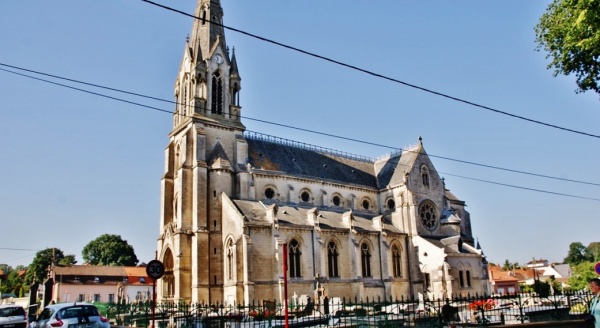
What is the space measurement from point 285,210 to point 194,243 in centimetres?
813

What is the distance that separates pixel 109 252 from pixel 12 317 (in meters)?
67.7

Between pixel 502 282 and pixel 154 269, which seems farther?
pixel 502 282

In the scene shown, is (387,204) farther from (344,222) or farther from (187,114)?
(187,114)

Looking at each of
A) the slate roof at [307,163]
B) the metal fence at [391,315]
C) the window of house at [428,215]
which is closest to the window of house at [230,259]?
the slate roof at [307,163]

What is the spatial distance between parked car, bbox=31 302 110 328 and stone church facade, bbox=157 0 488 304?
17067 millimetres

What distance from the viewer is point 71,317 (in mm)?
17234

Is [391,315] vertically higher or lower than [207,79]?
lower

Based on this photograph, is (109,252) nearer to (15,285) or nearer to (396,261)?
(15,285)

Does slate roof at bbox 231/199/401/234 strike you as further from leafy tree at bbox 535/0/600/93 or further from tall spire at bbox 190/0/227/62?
leafy tree at bbox 535/0/600/93

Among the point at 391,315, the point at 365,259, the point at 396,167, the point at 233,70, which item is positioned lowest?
the point at 391,315

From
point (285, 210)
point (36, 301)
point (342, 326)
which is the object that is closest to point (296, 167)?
point (285, 210)

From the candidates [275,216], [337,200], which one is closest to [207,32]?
[275,216]

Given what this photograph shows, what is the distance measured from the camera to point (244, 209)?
3797cm

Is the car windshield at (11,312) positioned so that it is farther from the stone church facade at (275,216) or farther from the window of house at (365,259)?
the window of house at (365,259)
